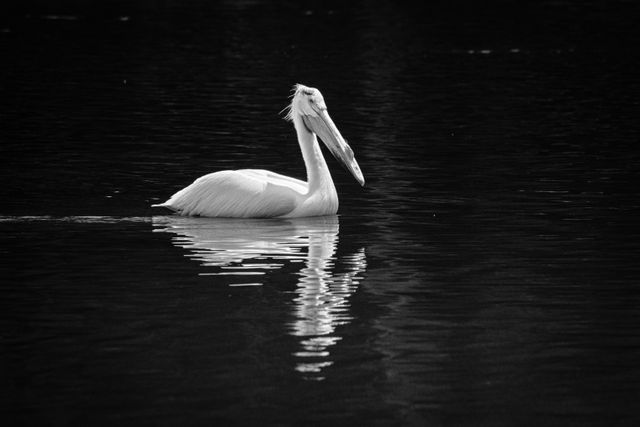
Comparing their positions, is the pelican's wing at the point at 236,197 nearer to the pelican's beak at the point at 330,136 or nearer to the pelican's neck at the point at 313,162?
the pelican's neck at the point at 313,162

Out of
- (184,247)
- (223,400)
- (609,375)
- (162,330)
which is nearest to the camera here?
(223,400)

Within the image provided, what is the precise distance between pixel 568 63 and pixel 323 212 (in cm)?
2071

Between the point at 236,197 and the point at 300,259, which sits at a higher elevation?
the point at 236,197

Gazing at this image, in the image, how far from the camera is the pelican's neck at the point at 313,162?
48.8ft

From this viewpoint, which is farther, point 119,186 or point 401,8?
point 401,8

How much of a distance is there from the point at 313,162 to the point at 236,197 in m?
0.89

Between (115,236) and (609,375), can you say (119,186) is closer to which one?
(115,236)

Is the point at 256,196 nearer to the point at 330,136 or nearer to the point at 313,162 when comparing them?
the point at 313,162

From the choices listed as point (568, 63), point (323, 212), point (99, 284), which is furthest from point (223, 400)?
point (568, 63)

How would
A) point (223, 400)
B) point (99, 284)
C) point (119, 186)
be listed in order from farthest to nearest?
1. point (119, 186)
2. point (99, 284)
3. point (223, 400)

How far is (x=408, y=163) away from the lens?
741 inches

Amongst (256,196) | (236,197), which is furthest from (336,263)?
(236,197)

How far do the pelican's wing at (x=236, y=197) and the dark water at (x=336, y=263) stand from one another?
0.17 meters

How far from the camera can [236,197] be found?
14.7 meters
